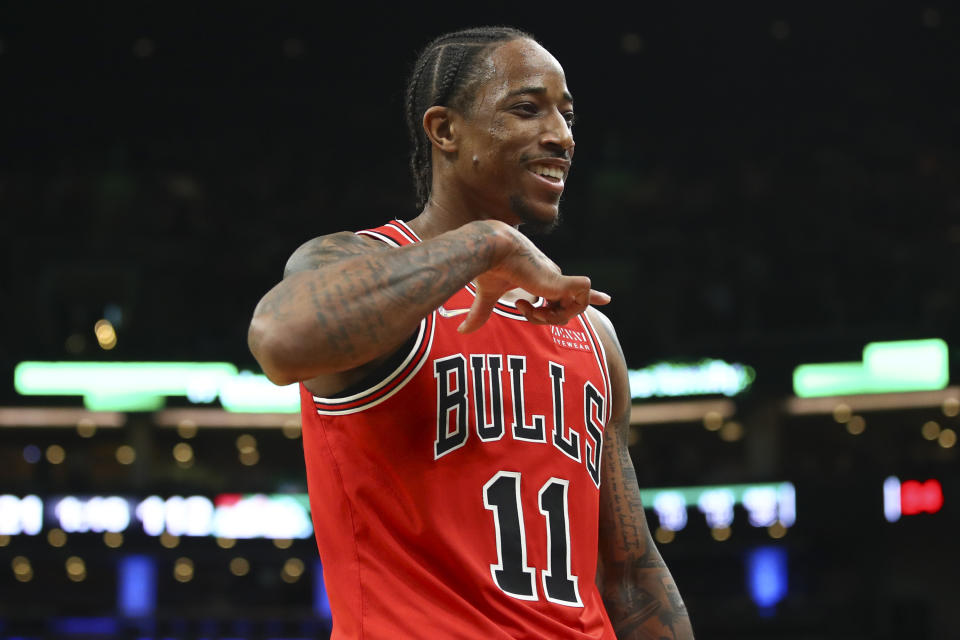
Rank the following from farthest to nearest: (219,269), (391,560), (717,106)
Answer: (717,106)
(219,269)
(391,560)

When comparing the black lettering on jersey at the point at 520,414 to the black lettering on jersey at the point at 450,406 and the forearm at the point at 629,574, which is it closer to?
the black lettering on jersey at the point at 450,406

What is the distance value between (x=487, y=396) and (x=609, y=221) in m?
16.1

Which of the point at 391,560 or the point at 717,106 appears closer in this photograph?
the point at 391,560

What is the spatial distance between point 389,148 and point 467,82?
1729 cm

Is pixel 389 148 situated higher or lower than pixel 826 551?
higher

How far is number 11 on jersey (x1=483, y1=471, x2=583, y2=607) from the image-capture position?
2080 millimetres

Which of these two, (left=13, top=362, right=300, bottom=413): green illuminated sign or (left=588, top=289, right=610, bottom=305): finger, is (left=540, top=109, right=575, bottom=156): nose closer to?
(left=588, top=289, right=610, bottom=305): finger

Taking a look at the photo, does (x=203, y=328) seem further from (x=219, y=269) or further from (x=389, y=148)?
(x=389, y=148)

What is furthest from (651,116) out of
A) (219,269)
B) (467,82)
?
(467,82)

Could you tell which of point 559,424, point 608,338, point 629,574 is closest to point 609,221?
point 608,338

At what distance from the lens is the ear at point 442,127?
7.84 feet

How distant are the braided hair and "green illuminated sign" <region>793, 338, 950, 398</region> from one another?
553 inches

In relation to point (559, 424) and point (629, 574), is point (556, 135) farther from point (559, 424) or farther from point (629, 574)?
point (629, 574)

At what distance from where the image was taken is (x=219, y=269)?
17.1 metres
